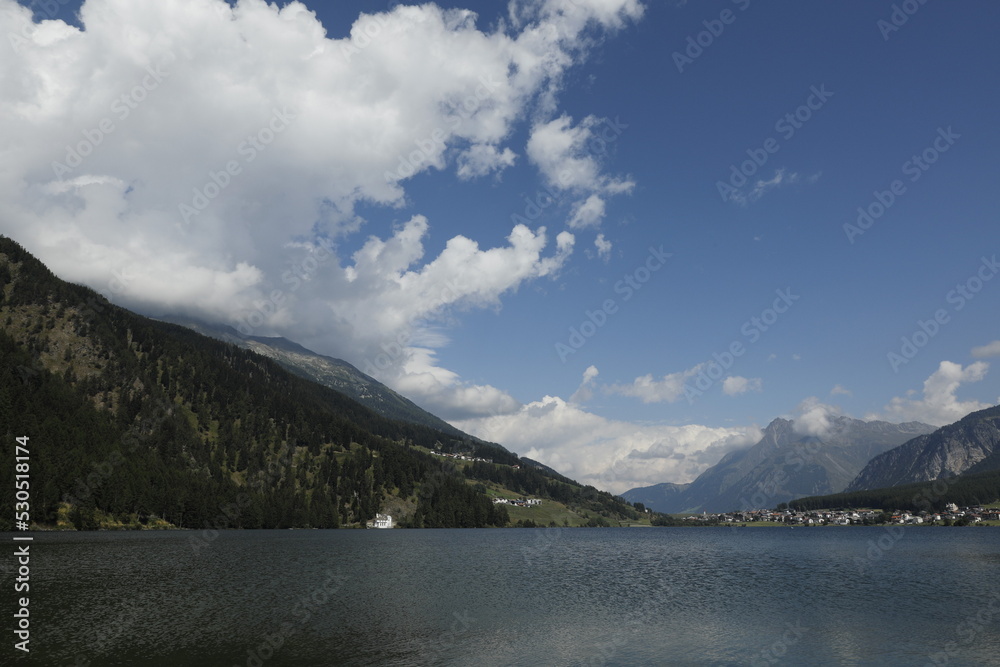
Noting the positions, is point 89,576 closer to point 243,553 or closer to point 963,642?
point 243,553

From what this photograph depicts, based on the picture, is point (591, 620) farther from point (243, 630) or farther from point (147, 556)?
point (147, 556)

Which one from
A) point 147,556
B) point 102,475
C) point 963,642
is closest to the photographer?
point 963,642

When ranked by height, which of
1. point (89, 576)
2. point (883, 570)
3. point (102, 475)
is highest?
point (102, 475)

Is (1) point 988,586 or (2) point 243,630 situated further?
(1) point 988,586

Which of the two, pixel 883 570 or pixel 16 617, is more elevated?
pixel 16 617

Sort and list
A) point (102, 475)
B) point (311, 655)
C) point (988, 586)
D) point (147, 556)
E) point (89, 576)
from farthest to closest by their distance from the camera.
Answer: point (102, 475), point (147, 556), point (988, 586), point (89, 576), point (311, 655)

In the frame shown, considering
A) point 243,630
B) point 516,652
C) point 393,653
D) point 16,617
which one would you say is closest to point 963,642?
point 516,652

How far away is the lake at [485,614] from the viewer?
40.1 m

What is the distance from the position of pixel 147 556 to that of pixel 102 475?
111 meters

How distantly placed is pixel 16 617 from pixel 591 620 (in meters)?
49.4

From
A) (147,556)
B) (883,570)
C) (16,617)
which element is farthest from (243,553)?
(883,570)

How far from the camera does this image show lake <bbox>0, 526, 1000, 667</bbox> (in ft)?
132

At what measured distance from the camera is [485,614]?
5553 cm

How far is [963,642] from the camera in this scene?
4544 centimetres
